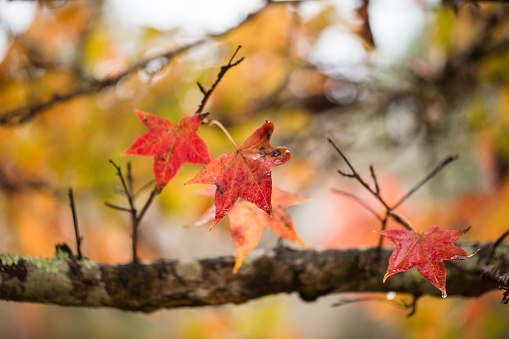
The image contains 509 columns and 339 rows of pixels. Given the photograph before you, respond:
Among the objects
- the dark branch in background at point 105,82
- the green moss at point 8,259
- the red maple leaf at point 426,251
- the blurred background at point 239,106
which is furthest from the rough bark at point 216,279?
the blurred background at point 239,106

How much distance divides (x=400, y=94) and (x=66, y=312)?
603cm

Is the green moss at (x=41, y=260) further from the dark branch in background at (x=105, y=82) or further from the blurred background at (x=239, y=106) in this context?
the blurred background at (x=239, y=106)

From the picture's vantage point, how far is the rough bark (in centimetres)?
66

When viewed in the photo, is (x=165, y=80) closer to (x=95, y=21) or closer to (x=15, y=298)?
(x=95, y=21)

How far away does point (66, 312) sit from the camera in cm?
589

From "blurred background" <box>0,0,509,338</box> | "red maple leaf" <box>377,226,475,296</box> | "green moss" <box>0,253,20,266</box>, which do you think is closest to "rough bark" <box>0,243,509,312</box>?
"green moss" <box>0,253,20,266</box>

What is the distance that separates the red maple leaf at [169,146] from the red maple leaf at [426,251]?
319 millimetres

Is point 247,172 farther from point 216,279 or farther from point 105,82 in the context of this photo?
point 105,82

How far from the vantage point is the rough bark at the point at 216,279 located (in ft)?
2.16

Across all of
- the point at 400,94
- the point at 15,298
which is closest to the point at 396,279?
the point at 15,298

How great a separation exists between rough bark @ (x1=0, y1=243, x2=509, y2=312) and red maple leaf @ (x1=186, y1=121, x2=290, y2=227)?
8.4 inches

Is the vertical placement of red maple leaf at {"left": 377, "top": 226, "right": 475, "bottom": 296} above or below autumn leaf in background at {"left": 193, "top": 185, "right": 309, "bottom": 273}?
below

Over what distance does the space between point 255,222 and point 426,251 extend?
29 cm

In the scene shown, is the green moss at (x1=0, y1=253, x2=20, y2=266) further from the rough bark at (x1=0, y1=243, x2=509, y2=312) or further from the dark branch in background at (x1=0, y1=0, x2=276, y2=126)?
the dark branch in background at (x1=0, y1=0, x2=276, y2=126)
